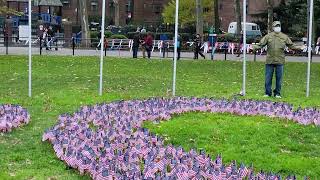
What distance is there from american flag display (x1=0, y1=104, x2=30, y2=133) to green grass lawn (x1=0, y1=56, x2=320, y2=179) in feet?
0.52

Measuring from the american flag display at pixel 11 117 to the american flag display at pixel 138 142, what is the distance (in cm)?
81

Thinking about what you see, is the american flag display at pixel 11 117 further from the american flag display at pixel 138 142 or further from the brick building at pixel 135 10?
the brick building at pixel 135 10

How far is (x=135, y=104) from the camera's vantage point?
12.0m

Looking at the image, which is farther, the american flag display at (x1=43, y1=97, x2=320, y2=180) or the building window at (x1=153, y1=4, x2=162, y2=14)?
the building window at (x1=153, y1=4, x2=162, y2=14)

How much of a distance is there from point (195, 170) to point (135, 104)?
17.7ft

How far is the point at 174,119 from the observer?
1111cm

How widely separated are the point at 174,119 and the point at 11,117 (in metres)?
2.81

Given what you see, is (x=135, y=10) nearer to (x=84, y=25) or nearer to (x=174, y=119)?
(x=84, y=25)

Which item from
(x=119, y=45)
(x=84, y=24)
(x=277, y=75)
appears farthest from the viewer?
(x=84, y=24)

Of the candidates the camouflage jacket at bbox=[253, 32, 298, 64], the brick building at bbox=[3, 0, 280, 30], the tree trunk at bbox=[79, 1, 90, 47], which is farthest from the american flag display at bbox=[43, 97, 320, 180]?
the brick building at bbox=[3, 0, 280, 30]

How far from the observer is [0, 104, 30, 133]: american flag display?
32.8 ft

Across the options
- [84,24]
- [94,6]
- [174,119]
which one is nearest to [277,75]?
[174,119]

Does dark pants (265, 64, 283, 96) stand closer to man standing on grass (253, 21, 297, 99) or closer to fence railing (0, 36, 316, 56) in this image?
man standing on grass (253, 21, 297, 99)

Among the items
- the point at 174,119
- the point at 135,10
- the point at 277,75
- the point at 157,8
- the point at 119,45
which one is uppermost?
the point at 157,8
